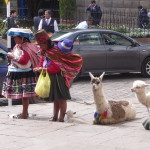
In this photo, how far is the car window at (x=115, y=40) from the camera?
56.3 ft

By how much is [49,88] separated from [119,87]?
5.77 metres

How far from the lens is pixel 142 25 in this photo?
23797 mm

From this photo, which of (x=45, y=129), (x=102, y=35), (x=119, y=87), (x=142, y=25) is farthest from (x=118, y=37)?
(x=45, y=129)

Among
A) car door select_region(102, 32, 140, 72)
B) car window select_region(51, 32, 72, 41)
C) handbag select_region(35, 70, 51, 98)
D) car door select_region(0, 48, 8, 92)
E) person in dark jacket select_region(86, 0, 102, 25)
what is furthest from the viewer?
person in dark jacket select_region(86, 0, 102, 25)

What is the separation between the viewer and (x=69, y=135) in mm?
8984

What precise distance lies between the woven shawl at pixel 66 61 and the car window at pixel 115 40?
22.3 ft

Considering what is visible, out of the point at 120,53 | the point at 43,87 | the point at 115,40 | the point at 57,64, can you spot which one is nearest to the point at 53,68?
the point at 57,64

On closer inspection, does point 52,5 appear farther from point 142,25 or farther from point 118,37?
point 118,37

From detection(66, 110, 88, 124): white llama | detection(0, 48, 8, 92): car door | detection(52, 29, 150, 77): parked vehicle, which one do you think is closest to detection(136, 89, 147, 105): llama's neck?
detection(66, 110, 88, 124): white llama

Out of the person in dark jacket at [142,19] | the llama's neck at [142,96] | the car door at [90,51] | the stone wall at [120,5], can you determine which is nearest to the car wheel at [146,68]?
the car door at [90,51]

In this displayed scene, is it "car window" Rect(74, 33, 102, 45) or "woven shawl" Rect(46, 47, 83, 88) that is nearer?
"woven shawl" Rect(46, 47, 83, 88)

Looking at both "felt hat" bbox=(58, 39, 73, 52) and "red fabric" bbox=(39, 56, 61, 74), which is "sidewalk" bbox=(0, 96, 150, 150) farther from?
"felt hat" bbox=(58, 39, 73, 52)

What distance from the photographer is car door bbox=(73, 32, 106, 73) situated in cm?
1659

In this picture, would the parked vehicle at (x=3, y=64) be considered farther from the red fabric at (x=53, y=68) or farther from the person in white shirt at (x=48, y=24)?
the person in white shirt at (x=48, y=24)
